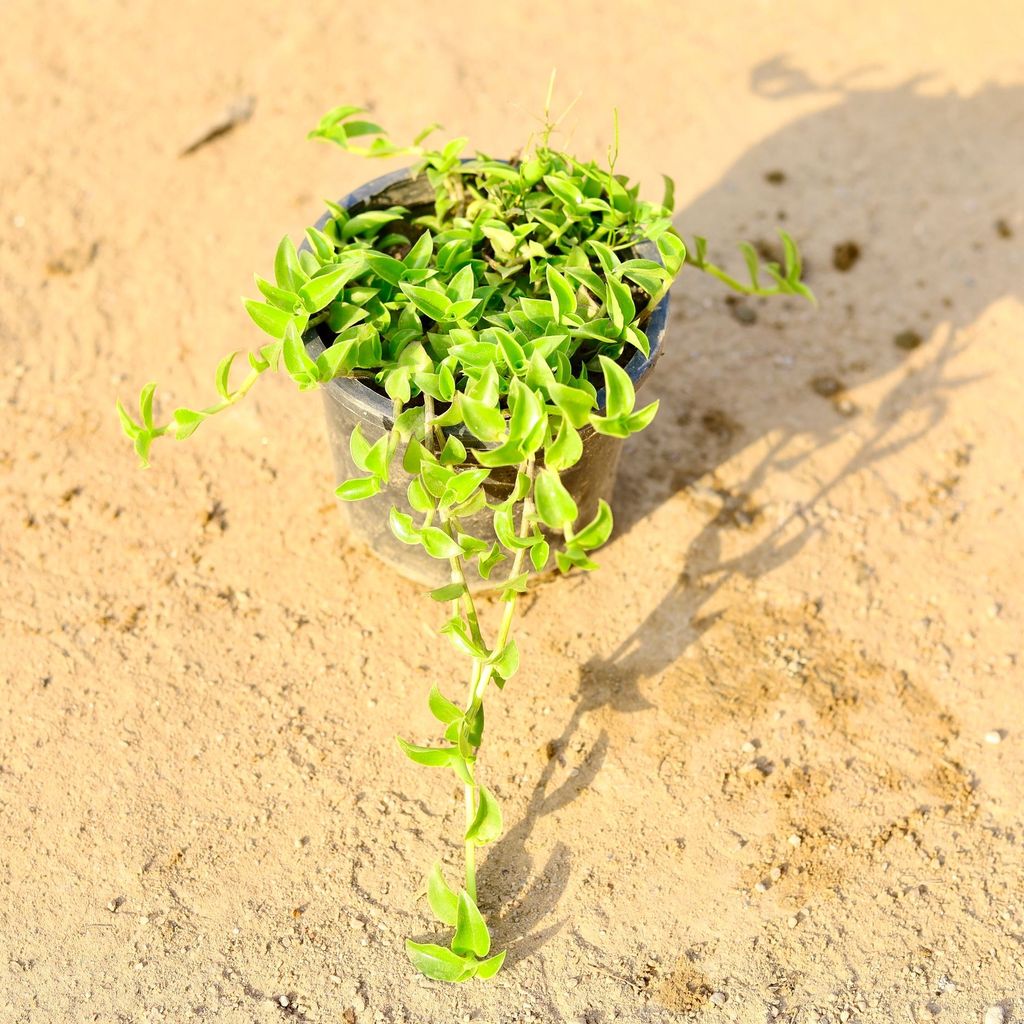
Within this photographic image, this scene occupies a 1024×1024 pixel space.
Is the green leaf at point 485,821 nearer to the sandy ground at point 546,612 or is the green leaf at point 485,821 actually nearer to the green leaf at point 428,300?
the sandy ground at point 546,612

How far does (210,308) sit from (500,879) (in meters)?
1.86

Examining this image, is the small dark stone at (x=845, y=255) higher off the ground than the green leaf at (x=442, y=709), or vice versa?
the small dark stone at (x=845, y=255)

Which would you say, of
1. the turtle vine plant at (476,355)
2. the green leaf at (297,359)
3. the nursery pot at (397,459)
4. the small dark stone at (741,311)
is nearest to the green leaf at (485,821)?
the turtle vine plant at (476,355)

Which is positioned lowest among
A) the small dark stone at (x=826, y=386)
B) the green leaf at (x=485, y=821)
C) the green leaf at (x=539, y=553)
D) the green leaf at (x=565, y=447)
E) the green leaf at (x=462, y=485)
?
the green leaf at (x=485, y=821)

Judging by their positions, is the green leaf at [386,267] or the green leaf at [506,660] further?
the green leaf at [386,267]

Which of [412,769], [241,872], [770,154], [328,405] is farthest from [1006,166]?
[241,872]

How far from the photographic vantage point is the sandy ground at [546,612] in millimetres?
2127

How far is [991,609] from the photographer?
264cm

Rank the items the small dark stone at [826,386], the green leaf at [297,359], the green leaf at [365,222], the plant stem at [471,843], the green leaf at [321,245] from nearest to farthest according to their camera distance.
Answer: the green leaf at [297,359], the plant stem at [471,843], the green leaf at [321,245], the green leaf at [365,222], the small dark stone at [826,386]

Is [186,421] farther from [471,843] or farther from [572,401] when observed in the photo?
[471,843]

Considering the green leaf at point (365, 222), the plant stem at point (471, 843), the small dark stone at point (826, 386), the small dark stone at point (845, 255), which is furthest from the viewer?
the small dark stone at point (845, 255)

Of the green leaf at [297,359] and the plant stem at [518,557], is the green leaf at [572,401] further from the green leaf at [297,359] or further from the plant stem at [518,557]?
the green leaf at [297,359]

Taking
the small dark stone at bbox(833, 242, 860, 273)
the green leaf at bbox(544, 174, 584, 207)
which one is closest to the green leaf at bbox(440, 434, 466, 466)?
the green leaf at bbox(544, 174, 584, 207)

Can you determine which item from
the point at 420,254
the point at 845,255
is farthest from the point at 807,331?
the point at 420,254
